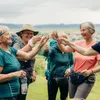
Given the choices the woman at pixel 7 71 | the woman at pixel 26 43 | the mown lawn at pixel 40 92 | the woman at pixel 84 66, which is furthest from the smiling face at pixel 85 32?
the mown lawn at pixel 40 92

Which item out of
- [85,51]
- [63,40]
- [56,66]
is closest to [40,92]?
[56,66]

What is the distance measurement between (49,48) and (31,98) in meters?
3.98

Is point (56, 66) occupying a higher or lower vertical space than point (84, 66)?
lower

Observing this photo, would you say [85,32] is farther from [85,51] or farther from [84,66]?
[85,51]

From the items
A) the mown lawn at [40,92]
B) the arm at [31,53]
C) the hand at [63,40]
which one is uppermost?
the hand at [63,40]

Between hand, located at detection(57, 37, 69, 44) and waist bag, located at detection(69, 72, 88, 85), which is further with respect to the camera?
waist bag, located at detection(69, 72, 88, 85)

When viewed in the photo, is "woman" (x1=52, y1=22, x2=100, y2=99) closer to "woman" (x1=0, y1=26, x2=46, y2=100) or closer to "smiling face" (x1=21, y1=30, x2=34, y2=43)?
"smiling face" (x1=21, y1=30, x2=34, y2=43)

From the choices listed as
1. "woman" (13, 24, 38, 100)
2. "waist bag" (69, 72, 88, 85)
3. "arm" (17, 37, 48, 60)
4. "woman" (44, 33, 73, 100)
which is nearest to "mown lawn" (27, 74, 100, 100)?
"woman" (44, 33, 73, 100)

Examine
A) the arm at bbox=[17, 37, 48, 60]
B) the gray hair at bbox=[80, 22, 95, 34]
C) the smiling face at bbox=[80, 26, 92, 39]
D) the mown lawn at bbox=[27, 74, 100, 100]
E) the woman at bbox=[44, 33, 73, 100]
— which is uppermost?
the gray hair at bbox=[80, 22, 95, 34]

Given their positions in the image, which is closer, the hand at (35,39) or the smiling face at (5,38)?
the smiling face at (5,38)

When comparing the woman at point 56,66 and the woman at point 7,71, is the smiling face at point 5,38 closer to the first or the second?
the woman at point 7,71

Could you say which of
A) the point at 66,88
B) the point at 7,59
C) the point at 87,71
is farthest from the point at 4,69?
the point at 66,88

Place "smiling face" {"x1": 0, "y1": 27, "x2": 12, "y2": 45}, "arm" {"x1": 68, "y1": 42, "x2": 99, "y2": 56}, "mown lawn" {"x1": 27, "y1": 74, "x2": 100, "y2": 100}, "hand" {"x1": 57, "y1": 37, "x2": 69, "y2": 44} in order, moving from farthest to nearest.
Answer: "mown lawn" {"x1": 27, "y1": 74, "x2": 100, "y2": 100}, "hand" {"x1": 57, "y1": 37, "x2": 69, "y2": 44}, "arm" {"x1": 68, "y1": 42, "x2": 99, "y2": 56}, "smiling face" {"x1": 0, "y1": 27, "x2": 12, "y2": 45}

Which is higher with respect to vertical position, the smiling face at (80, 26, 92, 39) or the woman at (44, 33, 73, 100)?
the smiling face at (80, 26, 92, 39)
